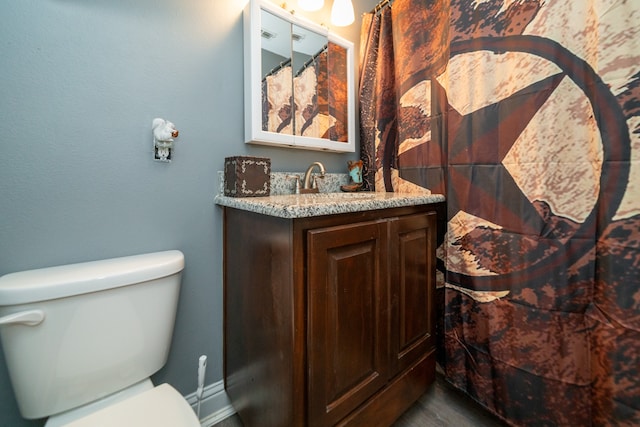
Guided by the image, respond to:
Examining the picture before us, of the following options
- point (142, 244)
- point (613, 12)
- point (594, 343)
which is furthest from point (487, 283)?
point (142, 244)

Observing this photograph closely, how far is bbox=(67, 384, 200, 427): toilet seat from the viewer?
0.68 meters

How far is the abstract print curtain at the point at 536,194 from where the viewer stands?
2.50 feet

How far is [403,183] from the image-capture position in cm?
138

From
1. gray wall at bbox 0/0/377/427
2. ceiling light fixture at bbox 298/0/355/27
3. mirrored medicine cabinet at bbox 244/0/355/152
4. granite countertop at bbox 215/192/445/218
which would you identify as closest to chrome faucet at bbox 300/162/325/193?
mirrored medicine cabinet at bbox 244/0/355/152

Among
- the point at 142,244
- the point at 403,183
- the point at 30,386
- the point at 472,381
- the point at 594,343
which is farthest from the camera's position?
the point at 403,183

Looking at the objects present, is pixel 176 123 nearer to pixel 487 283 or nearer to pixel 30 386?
pixel 30 386

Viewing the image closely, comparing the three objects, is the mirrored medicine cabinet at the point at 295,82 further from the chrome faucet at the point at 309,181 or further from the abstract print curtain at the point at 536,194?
the abstract print curtain at the point at 536,194

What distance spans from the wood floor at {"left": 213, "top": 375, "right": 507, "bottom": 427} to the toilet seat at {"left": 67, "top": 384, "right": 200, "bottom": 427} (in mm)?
497

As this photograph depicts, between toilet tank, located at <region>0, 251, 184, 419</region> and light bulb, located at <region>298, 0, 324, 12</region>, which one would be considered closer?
toilet tank, located at <region>0, 251, 184, 419</region>

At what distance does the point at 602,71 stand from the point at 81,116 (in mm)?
1612

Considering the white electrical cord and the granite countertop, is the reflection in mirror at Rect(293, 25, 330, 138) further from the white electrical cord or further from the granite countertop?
the white electrical cord

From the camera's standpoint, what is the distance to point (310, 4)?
1292 mm

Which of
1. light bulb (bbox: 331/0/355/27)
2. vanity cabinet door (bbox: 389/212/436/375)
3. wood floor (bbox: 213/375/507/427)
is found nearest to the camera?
vanity cabinet door (bbox: 389/212/436/375)

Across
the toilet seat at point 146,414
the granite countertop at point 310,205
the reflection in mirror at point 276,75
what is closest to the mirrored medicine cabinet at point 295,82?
the reflection in mirror at point 276,75
